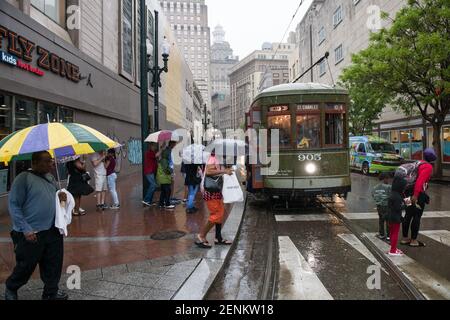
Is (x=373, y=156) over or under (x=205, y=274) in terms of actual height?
over

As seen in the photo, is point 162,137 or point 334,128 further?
point 162,137

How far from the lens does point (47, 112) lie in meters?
11.6

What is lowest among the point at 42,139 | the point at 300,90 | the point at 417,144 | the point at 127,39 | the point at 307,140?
the point at 42,139

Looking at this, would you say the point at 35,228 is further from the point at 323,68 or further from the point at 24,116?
the point at 323,68

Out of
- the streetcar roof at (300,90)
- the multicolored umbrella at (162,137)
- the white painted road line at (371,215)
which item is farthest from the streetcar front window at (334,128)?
the multicolored umbrella at (162,137)

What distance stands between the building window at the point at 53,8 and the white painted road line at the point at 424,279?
11931 millimetres

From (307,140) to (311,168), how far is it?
2.37 ft

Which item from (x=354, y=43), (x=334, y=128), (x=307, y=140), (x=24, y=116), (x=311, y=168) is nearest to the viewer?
(x=311, y=168)

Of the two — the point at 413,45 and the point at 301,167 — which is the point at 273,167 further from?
the point at 413,45

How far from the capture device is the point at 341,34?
128 feet

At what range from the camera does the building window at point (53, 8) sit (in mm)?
11774

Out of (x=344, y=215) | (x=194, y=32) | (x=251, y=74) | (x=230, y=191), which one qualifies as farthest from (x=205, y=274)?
(x=194, y=32)

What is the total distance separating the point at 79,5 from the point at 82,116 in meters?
4.07

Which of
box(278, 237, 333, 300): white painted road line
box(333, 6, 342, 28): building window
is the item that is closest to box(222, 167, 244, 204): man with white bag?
box(278, 237, 333, 300): white painted road line
